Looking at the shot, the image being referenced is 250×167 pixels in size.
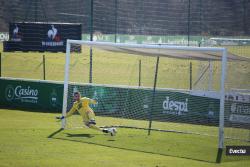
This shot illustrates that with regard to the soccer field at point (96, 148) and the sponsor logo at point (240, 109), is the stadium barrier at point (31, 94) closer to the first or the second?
the soccer field at point (96, 148)

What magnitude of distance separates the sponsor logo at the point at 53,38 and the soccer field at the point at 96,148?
1131cm

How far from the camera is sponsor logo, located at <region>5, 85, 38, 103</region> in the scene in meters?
24.5

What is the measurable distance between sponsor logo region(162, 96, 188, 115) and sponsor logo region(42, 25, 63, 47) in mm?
11236

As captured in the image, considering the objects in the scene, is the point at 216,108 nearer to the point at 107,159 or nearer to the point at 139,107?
the point at 139,107

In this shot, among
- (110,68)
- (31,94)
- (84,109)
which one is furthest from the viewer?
(110,68)

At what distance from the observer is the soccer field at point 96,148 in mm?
14250

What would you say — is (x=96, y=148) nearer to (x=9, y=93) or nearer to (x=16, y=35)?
(x=9, y=93)

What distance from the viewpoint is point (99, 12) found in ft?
104

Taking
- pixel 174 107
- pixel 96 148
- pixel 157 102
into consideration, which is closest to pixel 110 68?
pixel 157 102

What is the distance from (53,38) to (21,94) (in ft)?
24.3

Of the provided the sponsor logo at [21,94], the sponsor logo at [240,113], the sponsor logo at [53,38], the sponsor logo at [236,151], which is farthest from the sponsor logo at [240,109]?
the sponsor logo at [53,38]

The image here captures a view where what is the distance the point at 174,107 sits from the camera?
21.4 m

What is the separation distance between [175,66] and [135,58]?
2.53m

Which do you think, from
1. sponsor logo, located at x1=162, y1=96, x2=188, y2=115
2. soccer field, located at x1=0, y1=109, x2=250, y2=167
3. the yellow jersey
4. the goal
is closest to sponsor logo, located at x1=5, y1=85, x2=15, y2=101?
the goal
